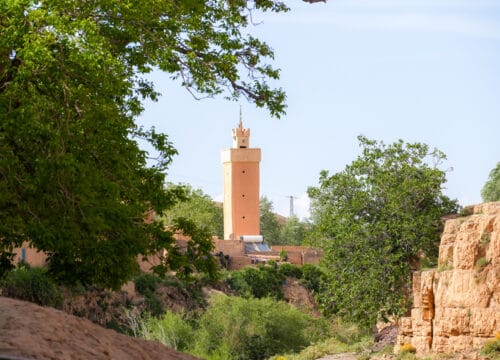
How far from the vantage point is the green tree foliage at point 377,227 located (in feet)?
120

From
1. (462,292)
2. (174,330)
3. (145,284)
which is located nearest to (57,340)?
(462,292)

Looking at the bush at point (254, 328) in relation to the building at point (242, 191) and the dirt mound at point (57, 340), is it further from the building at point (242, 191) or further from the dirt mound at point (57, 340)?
the dirt mound at point (57, 340)

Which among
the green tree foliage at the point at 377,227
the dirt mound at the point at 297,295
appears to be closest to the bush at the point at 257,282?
the dirt mound at the point at 297,295

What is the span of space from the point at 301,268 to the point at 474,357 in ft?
128

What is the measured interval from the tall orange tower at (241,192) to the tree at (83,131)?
225 ft

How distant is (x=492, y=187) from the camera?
64.7 m

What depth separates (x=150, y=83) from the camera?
20.0m

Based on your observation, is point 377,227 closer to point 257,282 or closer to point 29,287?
point 29,287

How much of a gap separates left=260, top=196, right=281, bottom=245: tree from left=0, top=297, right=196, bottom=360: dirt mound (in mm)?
93529

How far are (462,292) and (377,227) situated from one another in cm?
770

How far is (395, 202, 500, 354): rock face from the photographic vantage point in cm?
2920

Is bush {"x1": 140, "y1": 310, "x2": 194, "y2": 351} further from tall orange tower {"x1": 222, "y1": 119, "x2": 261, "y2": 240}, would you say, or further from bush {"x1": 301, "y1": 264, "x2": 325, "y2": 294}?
tall orange tower {"x1": 222, "y1": 119, "x2": 261, "y2": 240}

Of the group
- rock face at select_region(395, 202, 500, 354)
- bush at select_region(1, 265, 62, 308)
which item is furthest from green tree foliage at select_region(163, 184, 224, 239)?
rock face at select_region(395, 202, 500, 354)

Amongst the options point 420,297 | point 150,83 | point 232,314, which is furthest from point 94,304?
point 150,83
